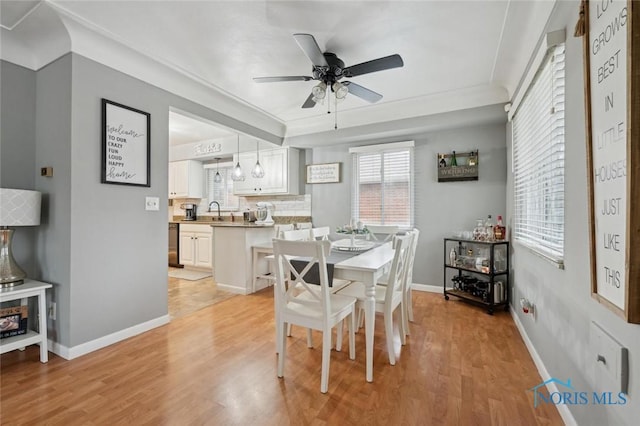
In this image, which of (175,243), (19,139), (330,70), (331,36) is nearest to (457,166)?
(330,70)

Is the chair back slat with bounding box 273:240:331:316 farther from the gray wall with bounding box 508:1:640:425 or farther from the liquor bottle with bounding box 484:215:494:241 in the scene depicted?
the liquor bottle with bounding box 484:215:494:241

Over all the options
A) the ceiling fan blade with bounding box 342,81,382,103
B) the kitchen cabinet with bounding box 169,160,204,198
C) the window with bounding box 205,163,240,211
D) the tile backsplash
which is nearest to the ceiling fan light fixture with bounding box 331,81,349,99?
the ceiling fan blade with bounding box 342,81,382,103

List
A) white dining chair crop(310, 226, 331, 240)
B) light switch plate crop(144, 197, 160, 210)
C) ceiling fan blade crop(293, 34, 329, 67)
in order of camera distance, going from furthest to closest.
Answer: white dining chair crop(310, 226, 331, 240)
light switch plate crop(144, 197, 160, 210)
ceiling fan blade crop(293, 34, 329, 67)

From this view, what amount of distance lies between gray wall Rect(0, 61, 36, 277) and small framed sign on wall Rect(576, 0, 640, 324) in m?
3.71

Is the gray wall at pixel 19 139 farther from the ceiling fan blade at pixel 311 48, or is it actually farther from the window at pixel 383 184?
the window at pixel 383 184

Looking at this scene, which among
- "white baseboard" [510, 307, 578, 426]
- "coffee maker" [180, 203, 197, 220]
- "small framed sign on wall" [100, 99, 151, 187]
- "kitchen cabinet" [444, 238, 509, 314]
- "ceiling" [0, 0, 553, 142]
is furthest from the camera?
"coffee maker" [180, 203, 197, 220]

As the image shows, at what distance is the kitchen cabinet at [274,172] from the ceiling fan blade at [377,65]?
2.63 meters

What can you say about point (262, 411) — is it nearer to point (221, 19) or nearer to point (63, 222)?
point (63, 222)

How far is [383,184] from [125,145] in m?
3.20

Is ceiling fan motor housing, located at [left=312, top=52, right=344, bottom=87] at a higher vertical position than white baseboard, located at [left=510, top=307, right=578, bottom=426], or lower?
higher

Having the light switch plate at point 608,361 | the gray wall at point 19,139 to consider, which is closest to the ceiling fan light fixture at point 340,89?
the light switch plate at point 608,361

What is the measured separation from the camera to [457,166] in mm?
3719

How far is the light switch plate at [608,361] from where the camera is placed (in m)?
0.99

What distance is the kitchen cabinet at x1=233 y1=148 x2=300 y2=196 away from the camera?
4.80 metres
